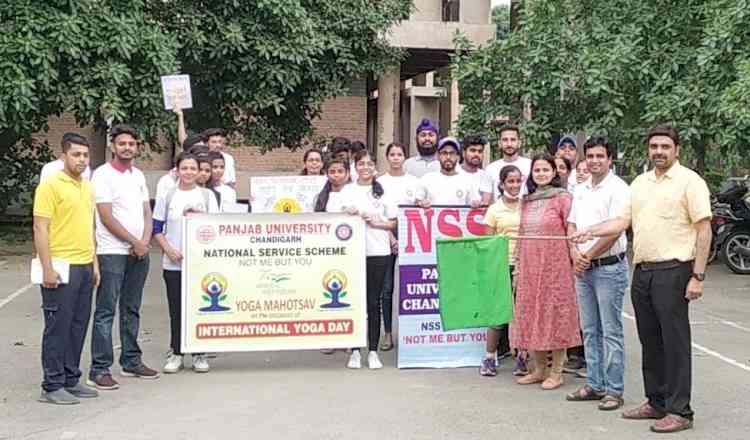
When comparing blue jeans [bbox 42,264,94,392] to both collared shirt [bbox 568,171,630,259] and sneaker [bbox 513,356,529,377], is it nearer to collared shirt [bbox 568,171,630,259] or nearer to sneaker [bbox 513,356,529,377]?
sneaker [bbox 513,356,529,377]

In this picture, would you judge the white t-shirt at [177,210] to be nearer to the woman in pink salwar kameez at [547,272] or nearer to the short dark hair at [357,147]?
the short dark hair at [357,147]

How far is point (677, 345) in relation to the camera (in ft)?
20.5

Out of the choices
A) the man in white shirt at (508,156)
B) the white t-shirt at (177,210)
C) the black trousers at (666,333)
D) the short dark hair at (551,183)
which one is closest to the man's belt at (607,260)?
the black trousers at (666,333)

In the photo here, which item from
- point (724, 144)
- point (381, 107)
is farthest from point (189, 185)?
point (381, 107)

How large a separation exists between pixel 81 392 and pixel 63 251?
3.62ft

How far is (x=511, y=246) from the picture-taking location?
25.6 feet

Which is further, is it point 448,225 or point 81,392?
point 448,225

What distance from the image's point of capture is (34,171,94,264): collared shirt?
6.69 m

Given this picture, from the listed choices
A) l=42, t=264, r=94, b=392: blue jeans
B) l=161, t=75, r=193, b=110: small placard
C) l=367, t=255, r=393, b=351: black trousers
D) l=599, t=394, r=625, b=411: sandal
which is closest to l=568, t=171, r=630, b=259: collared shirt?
l=599, t=394, r=625, b=411: sandal

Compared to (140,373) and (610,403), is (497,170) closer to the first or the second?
(610,403)

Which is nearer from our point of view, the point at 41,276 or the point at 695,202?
the point at 695,202

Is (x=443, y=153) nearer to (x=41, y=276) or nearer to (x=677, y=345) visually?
(x=677, y=345)

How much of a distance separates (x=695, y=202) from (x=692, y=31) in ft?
32.6

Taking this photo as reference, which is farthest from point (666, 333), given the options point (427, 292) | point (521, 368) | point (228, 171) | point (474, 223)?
point (228, 171)
